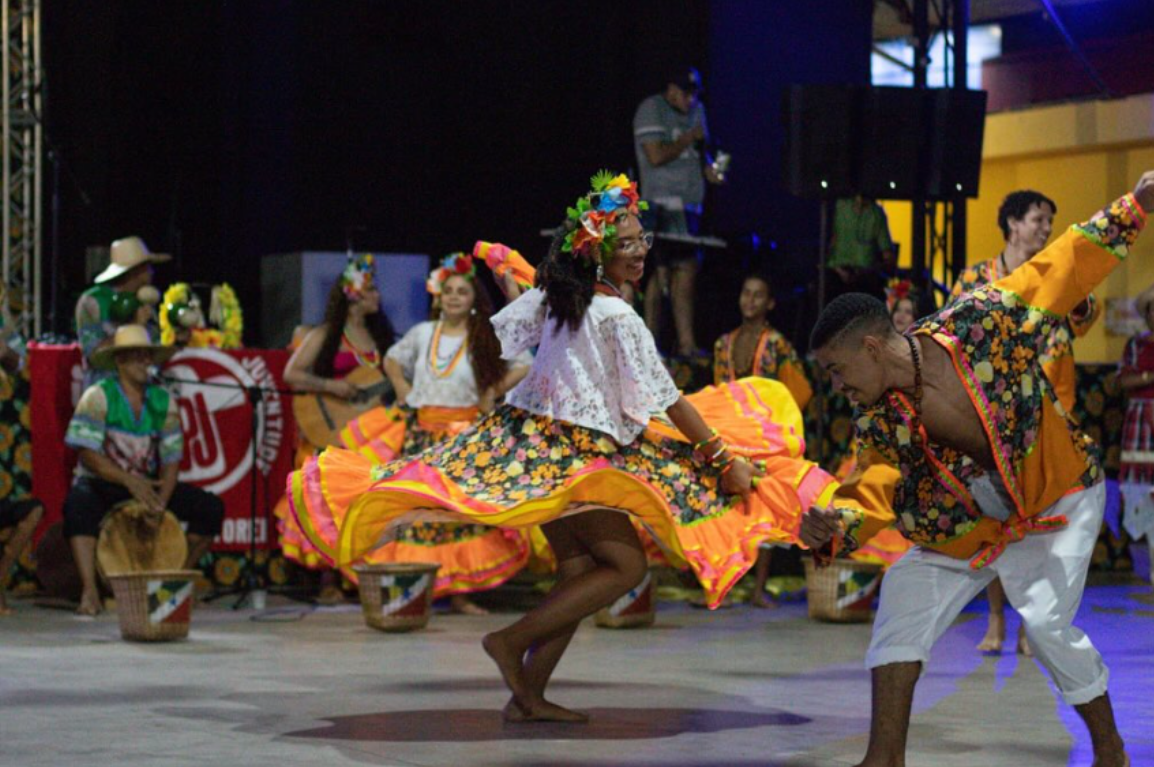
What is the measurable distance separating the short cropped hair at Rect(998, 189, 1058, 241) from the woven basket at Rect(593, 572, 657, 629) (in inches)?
99.3

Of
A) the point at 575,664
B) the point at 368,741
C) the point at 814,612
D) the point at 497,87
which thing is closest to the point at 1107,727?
the point at 368,741

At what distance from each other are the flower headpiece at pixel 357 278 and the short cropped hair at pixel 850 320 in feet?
18.7

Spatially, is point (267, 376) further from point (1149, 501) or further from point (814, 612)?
point (1149, 501)

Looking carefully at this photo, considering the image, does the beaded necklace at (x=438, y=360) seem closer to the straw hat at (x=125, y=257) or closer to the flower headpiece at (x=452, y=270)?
the flower headpiece at (x=452, y=270)

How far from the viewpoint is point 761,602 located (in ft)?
32.8

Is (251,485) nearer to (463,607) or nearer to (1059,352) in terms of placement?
(463,607)

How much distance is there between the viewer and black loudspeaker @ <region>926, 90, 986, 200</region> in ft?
34.3

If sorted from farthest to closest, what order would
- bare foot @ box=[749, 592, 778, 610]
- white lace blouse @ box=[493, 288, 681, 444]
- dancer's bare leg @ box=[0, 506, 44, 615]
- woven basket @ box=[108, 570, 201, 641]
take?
bare foot @ box=[749, 592, 778, 610] < dancer's bare leg @ box=[0, 506, 44, 615] < woven basket @ box=[108, 570, 201, 641] < white lace blouse @ box=[493, 288, 681, 444]

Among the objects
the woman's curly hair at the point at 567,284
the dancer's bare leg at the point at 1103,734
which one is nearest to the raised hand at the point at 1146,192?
the dancer's bare leg at the point at 1103,734

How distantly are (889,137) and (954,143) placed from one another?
43 cm

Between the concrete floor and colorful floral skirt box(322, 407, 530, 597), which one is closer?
the concrete floor

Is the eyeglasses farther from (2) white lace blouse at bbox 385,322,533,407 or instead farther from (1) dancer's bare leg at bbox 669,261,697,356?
(1) dancer's bare leg at bbox 669,261,697,356

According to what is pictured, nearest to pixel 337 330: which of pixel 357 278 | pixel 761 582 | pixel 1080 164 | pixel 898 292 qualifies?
pixel 357 278

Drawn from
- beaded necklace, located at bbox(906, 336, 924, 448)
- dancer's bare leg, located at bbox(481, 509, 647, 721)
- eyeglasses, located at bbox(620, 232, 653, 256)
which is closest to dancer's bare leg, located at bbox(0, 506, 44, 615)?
dancer's bare leg, located at bbox(481, 509, 647, 721)
